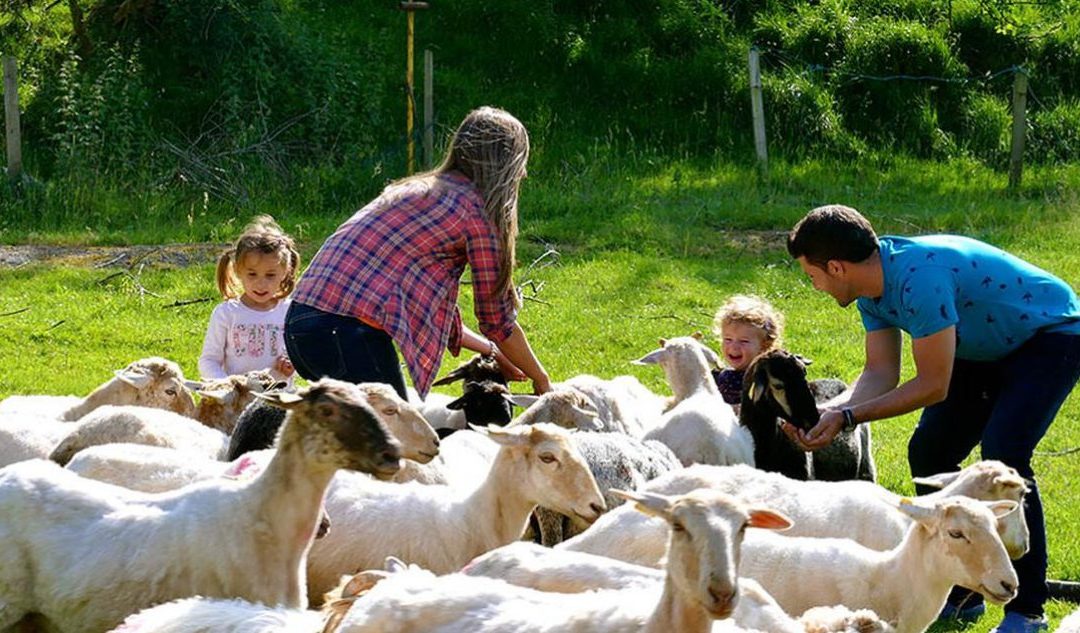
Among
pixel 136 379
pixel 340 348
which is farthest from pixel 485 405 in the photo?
pixel 136 379

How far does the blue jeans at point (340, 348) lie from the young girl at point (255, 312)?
1189mm

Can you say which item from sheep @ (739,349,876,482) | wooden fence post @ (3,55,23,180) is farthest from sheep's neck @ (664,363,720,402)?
wooden fence post @ (3,55,23,180)

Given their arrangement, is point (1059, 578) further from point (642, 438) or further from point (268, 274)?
point (268, 274)

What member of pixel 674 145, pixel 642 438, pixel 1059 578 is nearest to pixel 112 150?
pixel 674 145

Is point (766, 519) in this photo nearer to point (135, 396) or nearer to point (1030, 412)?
A: point (1030, 412)

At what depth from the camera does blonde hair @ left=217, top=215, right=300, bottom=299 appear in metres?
8.39

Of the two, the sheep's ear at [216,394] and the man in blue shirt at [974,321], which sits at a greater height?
the man in blue shirt at [974,321]

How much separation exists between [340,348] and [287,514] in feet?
5.64

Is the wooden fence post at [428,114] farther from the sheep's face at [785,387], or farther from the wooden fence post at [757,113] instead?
the sheep's face at [785,387]

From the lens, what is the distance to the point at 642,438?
7832 millimetres

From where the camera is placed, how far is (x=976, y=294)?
21.4 ft

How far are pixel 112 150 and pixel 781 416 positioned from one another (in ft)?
32.6

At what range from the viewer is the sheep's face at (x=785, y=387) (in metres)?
7.27

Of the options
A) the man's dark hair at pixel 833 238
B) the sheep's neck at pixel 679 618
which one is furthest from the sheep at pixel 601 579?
the man's dark hair at pixel 833 238
